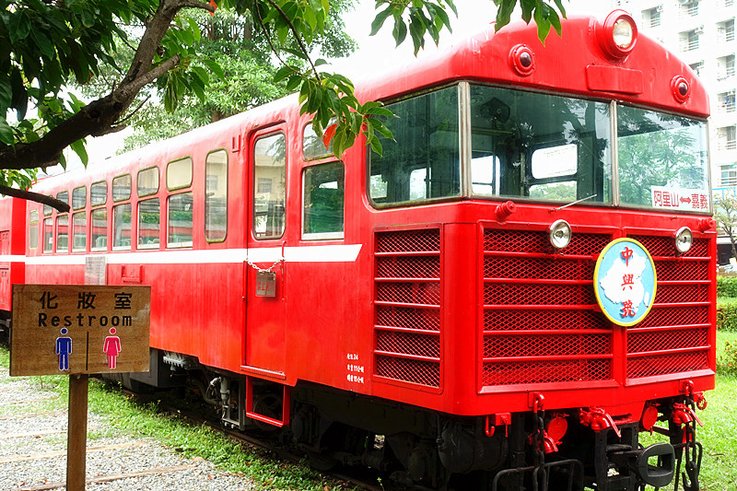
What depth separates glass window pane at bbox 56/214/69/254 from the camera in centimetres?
1066

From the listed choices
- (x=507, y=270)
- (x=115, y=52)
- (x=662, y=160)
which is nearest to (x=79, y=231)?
(x=115, y=52)

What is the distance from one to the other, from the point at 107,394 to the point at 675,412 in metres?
7.04

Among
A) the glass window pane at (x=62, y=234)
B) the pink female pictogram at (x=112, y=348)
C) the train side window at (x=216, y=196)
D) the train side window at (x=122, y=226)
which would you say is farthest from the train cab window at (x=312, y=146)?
the glass window pane at (x=62, y=234)

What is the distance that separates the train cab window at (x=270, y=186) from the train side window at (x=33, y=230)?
7.02m

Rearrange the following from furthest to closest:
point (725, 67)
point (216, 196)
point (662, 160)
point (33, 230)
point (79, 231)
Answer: point (725, 67) → point (33, 230) → point (79, 231) → point (216, 196) → point (662, 160)

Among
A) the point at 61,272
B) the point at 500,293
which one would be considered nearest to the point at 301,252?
the point at 500,293

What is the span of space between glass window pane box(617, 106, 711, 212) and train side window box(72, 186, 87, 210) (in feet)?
23.9

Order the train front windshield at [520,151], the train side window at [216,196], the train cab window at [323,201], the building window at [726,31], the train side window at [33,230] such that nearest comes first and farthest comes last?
the train front windshield at [520,151] → the train cab window at [323,201] → the train side window at [216,196] → the train side window at [33,230] → the building window at [726,31]

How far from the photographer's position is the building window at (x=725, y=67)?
125 feet

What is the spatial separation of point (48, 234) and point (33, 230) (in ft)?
3.10

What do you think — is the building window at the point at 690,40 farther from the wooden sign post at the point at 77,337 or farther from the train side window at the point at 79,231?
the wooden sign post at the point at 77,337

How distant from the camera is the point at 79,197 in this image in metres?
10.3

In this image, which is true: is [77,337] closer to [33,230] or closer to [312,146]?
[312,146]

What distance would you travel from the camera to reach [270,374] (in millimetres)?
5953
